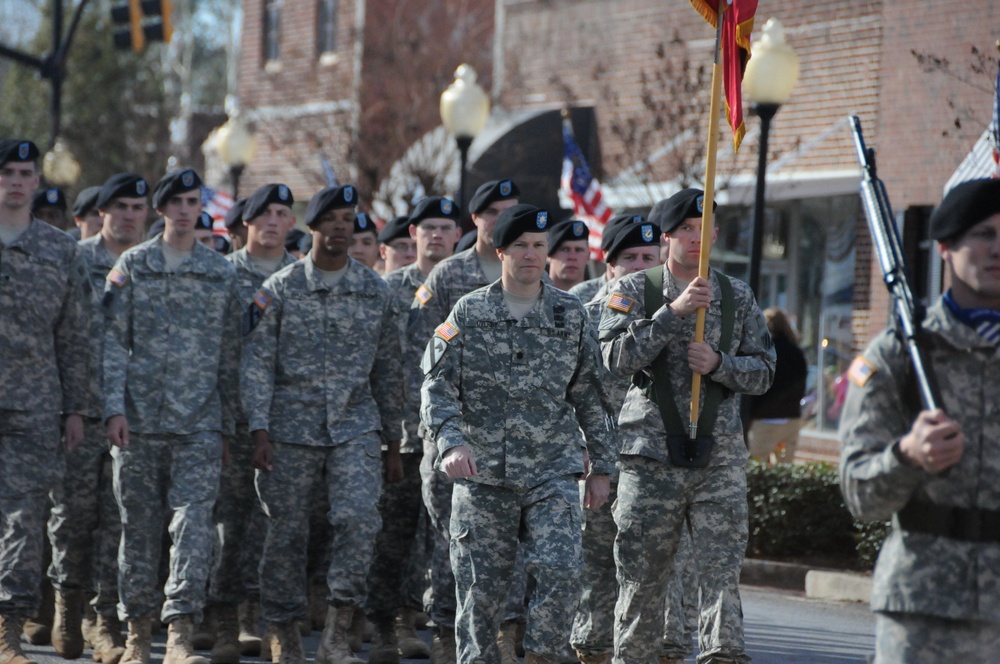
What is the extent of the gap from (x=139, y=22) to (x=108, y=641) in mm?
14536

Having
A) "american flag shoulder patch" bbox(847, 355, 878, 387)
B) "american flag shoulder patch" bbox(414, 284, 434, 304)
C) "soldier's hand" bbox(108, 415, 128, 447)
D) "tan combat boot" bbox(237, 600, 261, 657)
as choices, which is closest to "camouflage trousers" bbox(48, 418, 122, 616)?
"tan combat boot" bbox(237, 600, 261, 657)

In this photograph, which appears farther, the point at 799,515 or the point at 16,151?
the point at 799,515

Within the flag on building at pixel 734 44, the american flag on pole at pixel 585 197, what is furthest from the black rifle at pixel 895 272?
the american flag on pole at pixel 585 197

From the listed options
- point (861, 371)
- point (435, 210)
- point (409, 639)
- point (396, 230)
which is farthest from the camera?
point (396, 230)

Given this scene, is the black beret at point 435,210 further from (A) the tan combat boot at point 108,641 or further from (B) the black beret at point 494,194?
(A) the tan combat boot at point 108,641

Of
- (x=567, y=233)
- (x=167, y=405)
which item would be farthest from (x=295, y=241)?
(x=167, y=405)

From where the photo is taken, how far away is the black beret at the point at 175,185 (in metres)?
8.88

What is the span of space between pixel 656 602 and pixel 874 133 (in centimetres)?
1318

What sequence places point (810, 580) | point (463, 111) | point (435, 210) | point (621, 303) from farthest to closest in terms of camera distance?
1. point (463, 111)
2. point (810, 580)
3. point (435, 210)
4. point (621, 303)

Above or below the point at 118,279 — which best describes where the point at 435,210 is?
above

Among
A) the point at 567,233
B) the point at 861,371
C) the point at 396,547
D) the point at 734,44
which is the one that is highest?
the point at 734,44

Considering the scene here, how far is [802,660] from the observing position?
9406 mm

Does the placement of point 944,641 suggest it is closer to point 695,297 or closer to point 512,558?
point 695,297

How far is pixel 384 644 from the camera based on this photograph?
910 cm
